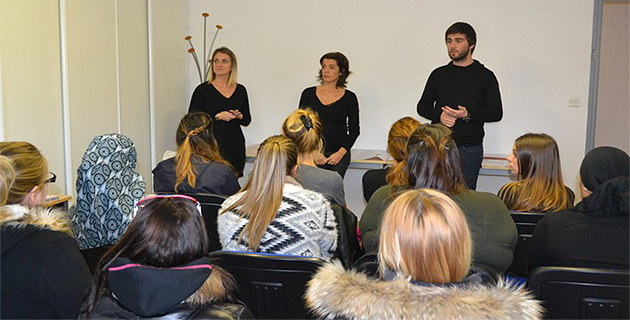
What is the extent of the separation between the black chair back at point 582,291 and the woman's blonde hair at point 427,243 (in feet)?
1.88

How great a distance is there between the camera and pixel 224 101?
5297 mm

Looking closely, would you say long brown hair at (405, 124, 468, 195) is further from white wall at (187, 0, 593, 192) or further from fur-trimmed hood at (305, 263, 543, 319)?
white wall at (187, 0, 593, 192)

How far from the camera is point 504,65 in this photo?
555 cm

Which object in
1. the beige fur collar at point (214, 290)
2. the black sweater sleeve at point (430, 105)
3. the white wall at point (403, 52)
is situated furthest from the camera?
the white wall at point (403, 52)

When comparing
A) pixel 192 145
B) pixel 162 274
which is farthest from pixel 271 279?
pixel 192 145

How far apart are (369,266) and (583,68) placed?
163 inches

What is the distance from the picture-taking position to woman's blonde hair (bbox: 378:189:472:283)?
1.50m

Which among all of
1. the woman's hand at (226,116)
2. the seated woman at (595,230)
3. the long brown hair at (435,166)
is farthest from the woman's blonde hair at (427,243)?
the woman's hand at (226,116)

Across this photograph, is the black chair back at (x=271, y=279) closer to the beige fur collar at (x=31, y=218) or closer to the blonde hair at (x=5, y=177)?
the beige fur collar at (x=31, y=218)

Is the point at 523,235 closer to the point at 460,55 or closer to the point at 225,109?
the point at 460,55

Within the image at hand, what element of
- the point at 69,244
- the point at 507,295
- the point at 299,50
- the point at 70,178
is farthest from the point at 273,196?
the point at 299,50

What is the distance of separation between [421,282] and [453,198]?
→ 941 millimetres

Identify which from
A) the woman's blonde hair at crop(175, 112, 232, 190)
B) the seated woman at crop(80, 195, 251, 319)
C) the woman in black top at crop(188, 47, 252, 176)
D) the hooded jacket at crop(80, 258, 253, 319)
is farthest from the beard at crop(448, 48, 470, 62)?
the hooded jacket at crop(80, 258, 253, 319)

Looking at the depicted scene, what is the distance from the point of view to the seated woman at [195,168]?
3.34 m
